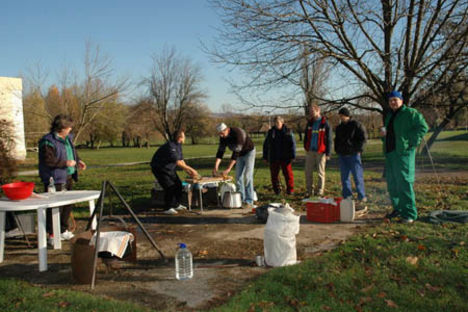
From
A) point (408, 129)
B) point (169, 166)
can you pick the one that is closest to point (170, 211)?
point (169, 166)

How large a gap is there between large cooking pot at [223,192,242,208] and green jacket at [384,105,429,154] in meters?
3.42

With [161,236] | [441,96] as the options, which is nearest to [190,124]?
[441,96]

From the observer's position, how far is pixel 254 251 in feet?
18.5

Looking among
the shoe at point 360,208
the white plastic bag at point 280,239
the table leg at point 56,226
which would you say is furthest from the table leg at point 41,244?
the shoe at point 360,208

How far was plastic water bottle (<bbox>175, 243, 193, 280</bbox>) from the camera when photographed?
4.65 m

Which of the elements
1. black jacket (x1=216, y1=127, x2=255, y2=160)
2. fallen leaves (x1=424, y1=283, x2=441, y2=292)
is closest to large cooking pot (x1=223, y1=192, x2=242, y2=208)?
black jacket (x1=216, y1=127, x2=255, y2=160)

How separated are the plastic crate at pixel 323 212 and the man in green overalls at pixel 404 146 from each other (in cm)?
105

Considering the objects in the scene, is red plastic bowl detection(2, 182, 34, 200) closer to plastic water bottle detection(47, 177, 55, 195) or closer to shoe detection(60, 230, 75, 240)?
plastic water bottle detection(47, 177, 55, 195)

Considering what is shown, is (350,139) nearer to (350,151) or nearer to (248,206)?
(350,151)

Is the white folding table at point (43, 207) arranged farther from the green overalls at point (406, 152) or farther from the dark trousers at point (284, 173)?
the dark trousers at point (284, 173)

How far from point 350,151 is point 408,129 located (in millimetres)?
1894

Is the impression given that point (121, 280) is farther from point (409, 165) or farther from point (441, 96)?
point (441, 96)

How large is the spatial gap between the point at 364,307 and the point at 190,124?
45.9 m

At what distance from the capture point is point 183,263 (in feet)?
15.5
